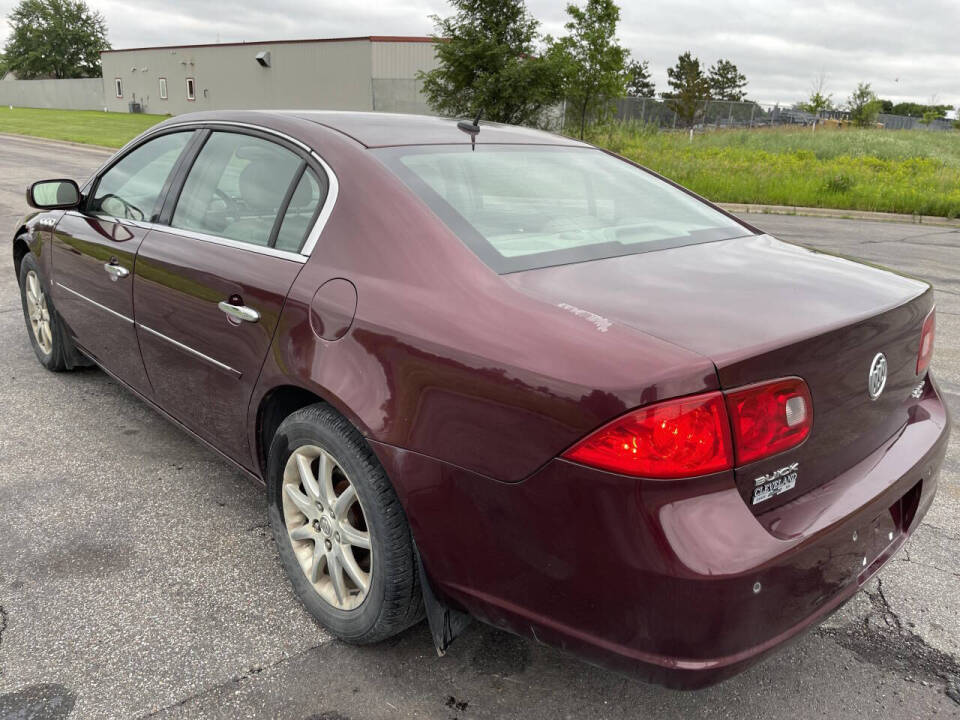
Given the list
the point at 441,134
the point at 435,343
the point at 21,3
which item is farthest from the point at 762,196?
the point at 21,3

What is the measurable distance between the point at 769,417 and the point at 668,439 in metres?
0.26

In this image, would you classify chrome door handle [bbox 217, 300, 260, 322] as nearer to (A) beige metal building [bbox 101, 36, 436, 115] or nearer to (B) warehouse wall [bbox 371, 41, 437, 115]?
(A) beige metal building [bbox 101, 36, 436, 115]

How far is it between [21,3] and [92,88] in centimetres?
3864

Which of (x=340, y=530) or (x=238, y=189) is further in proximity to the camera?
(x=238, y=189)

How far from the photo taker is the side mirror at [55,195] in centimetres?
372

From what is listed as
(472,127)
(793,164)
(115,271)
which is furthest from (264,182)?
(793,164)

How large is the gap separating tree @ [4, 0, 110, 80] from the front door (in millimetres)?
98729

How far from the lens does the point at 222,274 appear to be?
8.78ft

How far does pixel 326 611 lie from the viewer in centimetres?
240

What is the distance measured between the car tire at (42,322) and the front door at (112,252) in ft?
1.07

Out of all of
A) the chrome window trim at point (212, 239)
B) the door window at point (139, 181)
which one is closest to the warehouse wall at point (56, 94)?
the door window at point (139, 181)

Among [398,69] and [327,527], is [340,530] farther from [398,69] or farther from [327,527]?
[398,69]

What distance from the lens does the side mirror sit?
12.2 ft

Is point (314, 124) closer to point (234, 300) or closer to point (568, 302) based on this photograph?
point (234, 300)
